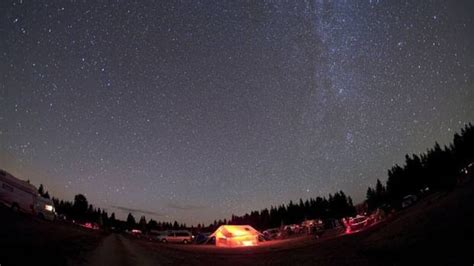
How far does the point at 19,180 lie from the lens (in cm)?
3962

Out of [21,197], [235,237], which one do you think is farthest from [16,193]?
[235,237]

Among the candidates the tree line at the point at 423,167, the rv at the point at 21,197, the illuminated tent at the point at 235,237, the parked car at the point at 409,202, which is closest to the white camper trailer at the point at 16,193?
the rv at the point at 21,197

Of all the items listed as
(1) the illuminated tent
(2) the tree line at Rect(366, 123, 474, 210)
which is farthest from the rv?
(2) the tree line at Rect(366, 123, 474, 210)

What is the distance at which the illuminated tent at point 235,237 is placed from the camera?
44.0 metres

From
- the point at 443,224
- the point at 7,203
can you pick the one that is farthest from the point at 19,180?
the point at 443,224

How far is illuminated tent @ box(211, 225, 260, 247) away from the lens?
4403cm

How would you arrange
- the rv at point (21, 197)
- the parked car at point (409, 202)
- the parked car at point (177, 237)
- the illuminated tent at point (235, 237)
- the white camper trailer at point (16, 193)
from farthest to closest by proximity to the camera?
1. the parked car at point (177, 237)
2. the parked car at point (409, 202)
3. the illuminated tent at point (235, 237)
4. the rv at point (21, 197)
5. the white camper trailer at point (16, 193)

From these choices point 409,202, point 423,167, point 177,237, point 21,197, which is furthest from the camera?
point 423,167

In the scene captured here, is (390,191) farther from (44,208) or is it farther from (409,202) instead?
(44,208)

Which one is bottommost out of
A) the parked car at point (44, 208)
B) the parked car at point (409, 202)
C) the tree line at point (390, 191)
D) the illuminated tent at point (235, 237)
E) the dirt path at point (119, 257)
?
the dirt path at point (119, 257)

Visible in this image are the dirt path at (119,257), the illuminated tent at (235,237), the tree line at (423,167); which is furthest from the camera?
the tree line at (423,167)

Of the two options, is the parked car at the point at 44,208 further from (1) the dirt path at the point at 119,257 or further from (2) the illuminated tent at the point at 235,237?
(2) the illuminated tent at the point at 235,237

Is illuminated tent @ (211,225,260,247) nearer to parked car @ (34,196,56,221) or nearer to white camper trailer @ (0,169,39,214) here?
parked car @ (34,196,56,221)

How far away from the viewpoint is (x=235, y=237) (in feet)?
147
